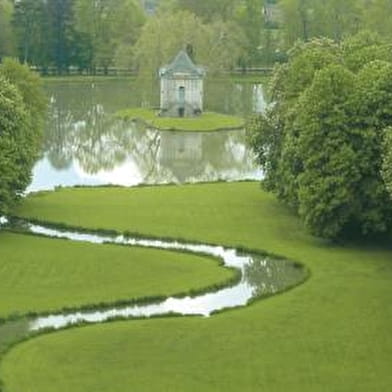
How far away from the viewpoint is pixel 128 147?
76062 millimetres

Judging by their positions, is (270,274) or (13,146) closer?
(270,274)

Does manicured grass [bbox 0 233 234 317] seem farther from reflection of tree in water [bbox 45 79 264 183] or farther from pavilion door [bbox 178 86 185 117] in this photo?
pavilion door [bbox 178 86 185 117]

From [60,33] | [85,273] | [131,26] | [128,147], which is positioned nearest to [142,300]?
[85,273]

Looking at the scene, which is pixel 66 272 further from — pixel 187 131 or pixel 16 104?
pixel 187 131

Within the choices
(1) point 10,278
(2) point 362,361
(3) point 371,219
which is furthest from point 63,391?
(3) point 371,219

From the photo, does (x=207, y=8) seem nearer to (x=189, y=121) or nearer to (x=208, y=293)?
(x=189, y=121)

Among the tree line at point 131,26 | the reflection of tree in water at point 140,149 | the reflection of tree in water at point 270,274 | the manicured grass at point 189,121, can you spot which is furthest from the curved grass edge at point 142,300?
the tree line at point 131,26

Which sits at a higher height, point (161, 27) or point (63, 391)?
point (161, 27)

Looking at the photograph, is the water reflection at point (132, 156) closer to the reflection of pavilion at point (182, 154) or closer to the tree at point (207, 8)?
the reflection of pavilion at point (182, 154)

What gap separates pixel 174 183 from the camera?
61.2m

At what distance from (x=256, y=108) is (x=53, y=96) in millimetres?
22697

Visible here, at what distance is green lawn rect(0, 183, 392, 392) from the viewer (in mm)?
28047

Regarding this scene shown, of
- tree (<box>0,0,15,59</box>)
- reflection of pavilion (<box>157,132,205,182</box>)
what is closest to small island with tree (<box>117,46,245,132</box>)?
reflection of pavilion (<box>157,132,205,182</box>)

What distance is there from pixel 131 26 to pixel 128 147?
5510cm
